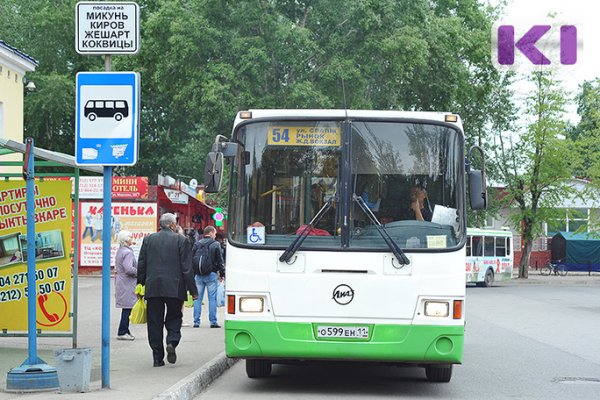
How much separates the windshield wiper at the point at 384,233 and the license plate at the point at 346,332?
0.79 meters

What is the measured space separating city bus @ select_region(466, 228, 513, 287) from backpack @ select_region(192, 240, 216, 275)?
27831 mm

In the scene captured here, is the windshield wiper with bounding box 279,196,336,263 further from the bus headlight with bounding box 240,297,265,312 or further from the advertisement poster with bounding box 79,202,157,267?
the advertisement poster with bounding box 79,202,157,267

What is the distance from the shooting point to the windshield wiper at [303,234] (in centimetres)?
Answer: 1060

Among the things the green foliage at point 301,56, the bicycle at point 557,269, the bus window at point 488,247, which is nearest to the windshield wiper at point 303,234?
the green foliage at point 301,56

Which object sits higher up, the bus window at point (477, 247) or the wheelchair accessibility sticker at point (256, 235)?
the wheelchair accessibility sticker at point (256, 235)

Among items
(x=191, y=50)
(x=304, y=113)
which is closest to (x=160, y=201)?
(x=191, y=50)

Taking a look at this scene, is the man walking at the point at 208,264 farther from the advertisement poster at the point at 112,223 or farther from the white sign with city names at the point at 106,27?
the advertisement poster at the point at 112,223

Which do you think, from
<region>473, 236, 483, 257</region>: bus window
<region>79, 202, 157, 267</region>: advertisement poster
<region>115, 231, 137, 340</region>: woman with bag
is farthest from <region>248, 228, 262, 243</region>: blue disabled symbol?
<region>473, 236, 483, 257</region>: bus window

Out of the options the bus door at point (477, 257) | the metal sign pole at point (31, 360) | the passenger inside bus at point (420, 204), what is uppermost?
the passenger inside bus at point (420, 204)

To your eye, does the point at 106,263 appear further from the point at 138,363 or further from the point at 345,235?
the point at 138,363

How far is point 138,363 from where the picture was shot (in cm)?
1267

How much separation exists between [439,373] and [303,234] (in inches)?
95.0

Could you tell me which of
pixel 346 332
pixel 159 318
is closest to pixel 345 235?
pixel 346 332

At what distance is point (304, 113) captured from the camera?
11.0 metres
